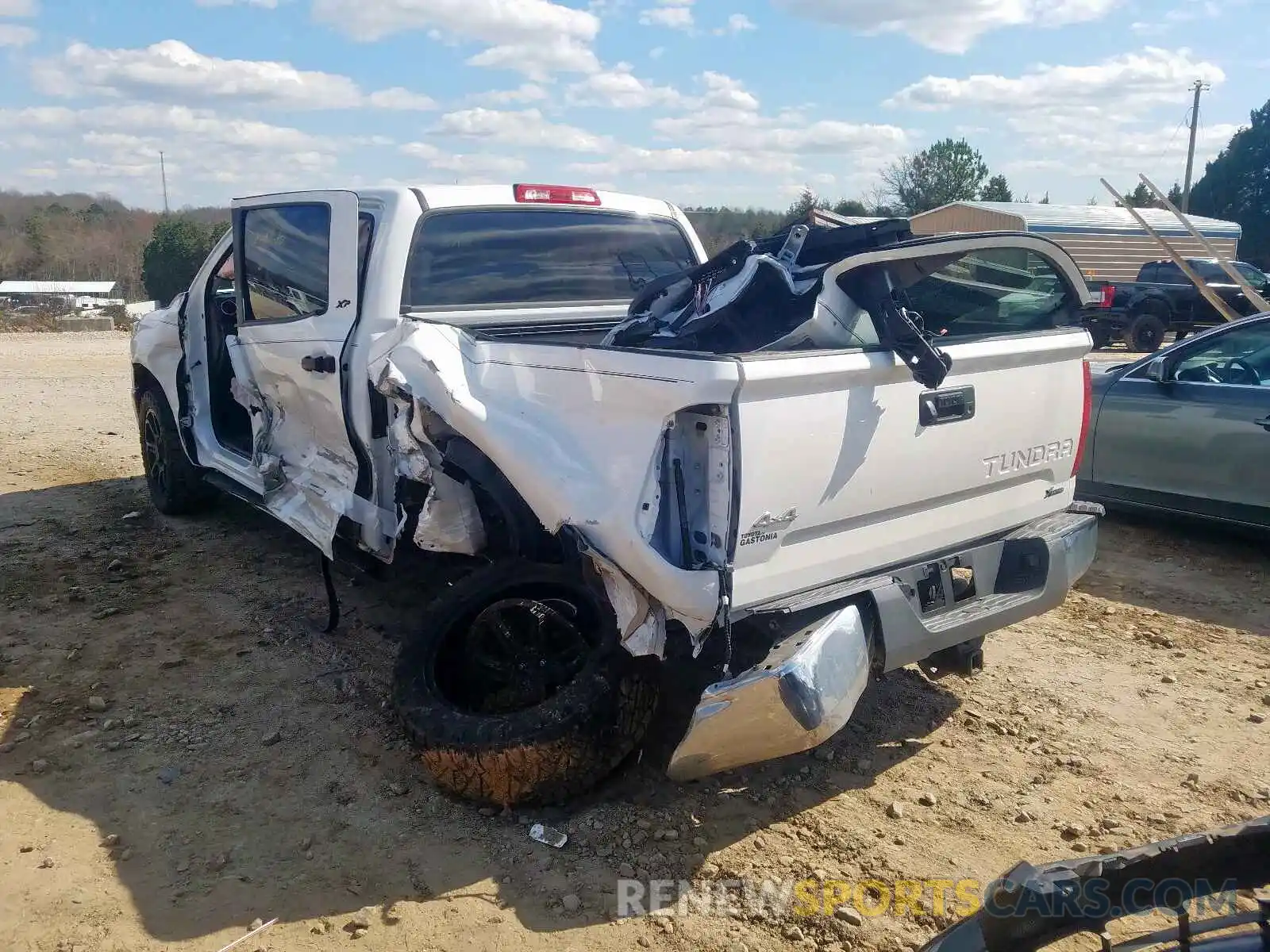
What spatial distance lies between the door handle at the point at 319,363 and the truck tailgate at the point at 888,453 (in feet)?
7.32

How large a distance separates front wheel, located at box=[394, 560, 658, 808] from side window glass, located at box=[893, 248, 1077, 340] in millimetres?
1776

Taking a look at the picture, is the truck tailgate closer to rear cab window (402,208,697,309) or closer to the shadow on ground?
the shadow on ground

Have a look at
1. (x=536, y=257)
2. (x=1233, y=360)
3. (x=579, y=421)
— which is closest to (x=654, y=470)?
(x=579, y=421)

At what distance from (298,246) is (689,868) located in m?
3.39

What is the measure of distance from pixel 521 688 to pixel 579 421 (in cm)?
100

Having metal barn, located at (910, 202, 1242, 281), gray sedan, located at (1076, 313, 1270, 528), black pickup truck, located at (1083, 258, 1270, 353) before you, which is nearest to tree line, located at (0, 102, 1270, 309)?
metal barn, located at (910, 202, 1242, 281)

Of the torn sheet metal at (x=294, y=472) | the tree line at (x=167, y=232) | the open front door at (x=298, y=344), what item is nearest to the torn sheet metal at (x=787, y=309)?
the open front door at (x=298, y=344)

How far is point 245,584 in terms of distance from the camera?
550cm

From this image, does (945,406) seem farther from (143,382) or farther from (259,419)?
(143,382)

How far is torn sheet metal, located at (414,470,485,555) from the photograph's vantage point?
149 inches

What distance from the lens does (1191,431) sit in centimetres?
592

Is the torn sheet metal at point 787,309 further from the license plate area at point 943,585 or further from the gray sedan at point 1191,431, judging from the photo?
the gray sedan at point 1191,431

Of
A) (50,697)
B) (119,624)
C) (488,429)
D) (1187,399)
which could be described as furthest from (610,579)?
(1187,399)

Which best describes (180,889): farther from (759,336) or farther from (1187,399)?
(1187,399)
